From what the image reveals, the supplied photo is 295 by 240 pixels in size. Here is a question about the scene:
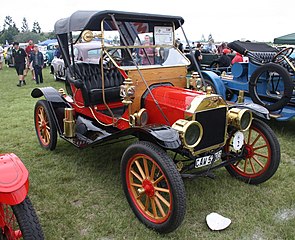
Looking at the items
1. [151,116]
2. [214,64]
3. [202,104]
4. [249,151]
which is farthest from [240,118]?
[214,64]

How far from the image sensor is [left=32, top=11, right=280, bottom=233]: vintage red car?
2.76 m

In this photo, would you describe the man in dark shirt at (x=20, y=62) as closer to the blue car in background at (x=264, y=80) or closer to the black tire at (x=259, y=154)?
the blue car in background at (x=264, y=80)

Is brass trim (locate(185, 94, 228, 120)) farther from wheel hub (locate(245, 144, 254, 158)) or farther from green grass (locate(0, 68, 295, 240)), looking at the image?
green grass (locate(0, 68, 295, 240))

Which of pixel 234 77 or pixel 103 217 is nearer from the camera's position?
pixel 103 217

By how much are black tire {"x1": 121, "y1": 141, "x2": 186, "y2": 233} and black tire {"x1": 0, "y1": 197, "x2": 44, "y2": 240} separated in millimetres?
1033

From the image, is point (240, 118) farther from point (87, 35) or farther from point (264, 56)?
point (264, 56)

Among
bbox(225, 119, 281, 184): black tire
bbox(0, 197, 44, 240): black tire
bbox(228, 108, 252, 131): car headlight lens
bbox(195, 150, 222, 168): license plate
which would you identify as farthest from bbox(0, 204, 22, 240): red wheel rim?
bbox(225, 119, 281, 184): black tire

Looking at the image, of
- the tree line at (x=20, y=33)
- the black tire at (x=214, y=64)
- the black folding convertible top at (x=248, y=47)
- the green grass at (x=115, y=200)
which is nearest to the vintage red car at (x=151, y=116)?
the green grass at (x=115, y=200)

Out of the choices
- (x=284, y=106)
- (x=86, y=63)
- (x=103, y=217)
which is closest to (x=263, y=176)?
(x=103, y=217)

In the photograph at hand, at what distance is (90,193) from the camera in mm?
3447

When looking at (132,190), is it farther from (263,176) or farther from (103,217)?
(263,176)

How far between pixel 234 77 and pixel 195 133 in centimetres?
422

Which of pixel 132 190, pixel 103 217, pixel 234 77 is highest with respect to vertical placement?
pixel 234 77

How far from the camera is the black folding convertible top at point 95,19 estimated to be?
131 inches
